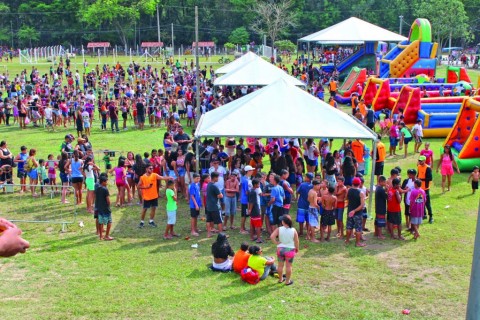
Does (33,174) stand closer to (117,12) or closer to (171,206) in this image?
(171,206)

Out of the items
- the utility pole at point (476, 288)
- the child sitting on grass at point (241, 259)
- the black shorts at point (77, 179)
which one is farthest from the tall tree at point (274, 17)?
the utility pole at point (476, 288)

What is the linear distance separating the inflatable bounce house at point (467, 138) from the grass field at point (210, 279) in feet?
12.3

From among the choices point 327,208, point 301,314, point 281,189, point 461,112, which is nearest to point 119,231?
point 281,189

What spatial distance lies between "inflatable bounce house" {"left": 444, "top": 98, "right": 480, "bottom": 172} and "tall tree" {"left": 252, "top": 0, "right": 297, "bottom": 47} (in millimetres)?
40631

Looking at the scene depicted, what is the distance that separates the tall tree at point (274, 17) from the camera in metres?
59.4

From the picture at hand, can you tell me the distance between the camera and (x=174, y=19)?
75438 mm

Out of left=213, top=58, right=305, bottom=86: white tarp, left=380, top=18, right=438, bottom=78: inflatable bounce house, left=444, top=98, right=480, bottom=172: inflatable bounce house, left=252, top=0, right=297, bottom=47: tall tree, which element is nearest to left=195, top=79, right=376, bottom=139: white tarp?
left=444, top=98, right=480, bottom=172: inflatable bounce house

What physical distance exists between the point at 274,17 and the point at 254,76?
45.3 metres

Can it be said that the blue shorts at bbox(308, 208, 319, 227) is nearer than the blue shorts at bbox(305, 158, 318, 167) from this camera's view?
Yes

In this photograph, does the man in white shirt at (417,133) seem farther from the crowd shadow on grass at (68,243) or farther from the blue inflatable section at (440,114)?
the crowd shadow on grass at (68,243)

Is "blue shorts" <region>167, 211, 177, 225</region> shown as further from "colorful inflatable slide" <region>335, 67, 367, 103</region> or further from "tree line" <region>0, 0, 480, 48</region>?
"tree line" <region>0, 0, 480, 48</region>

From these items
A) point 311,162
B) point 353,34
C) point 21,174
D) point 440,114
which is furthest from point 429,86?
point 21,174

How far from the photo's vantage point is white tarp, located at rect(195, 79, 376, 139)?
477 inches

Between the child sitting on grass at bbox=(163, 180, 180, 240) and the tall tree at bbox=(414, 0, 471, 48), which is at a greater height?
the tall tree at bbox=(414, 0, 471, 48)
